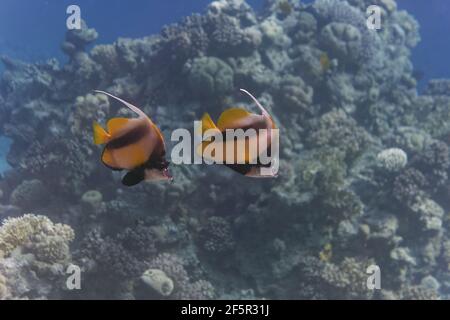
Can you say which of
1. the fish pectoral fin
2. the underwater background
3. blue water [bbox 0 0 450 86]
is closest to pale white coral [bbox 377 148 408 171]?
the underwater background

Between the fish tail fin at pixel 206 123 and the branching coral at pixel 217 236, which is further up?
the branching coral at pixel 217 236

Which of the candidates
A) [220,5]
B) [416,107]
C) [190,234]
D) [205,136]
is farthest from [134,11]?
[205,136]

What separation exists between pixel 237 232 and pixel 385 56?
29.4 feet

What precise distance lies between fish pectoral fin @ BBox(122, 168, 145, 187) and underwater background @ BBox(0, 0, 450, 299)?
3.78 meters

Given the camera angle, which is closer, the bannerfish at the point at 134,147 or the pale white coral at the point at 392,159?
the bannerfish at the point at 134,147

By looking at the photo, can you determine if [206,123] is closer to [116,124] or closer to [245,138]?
[245,138]

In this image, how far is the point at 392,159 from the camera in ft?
27.6

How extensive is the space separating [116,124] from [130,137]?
4.4 inches

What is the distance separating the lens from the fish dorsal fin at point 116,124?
7.09 ft

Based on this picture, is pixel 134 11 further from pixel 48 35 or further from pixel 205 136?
pixel 205 136
